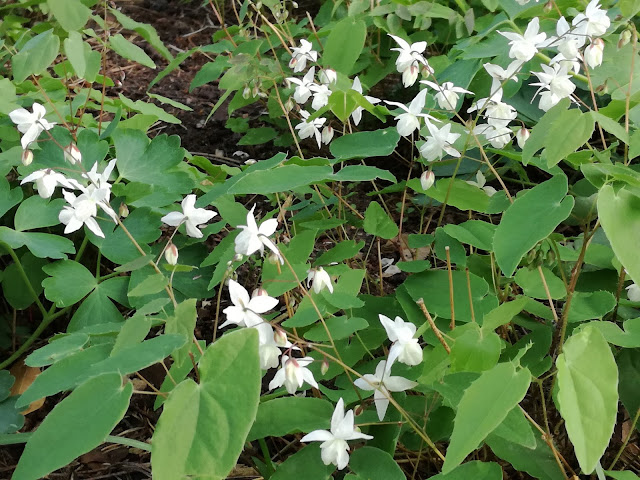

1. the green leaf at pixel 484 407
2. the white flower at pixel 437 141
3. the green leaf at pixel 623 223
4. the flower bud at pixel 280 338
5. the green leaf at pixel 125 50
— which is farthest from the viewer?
the green leaf at pixel 125 50

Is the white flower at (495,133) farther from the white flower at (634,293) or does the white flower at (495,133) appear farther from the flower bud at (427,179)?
the white flower at (634,293)

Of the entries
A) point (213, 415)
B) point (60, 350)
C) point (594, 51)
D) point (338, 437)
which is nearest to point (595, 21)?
point (594, 51)

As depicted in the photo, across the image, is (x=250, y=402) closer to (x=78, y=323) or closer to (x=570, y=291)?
(x=570, y=291)

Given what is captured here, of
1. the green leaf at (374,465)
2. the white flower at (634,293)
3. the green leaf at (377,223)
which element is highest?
the green leaf at (377,223)

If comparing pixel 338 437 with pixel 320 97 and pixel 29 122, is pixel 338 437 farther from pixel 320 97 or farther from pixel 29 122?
pixel 29 122

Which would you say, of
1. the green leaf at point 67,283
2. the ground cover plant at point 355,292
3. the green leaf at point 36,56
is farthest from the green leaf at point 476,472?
the green leaf at point 36,56

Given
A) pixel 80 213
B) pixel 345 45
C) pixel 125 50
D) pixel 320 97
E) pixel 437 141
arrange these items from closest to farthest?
pixel 80 213, pixel 437 141, pixel 320 97, pixel 345 45, pixel 125 50
